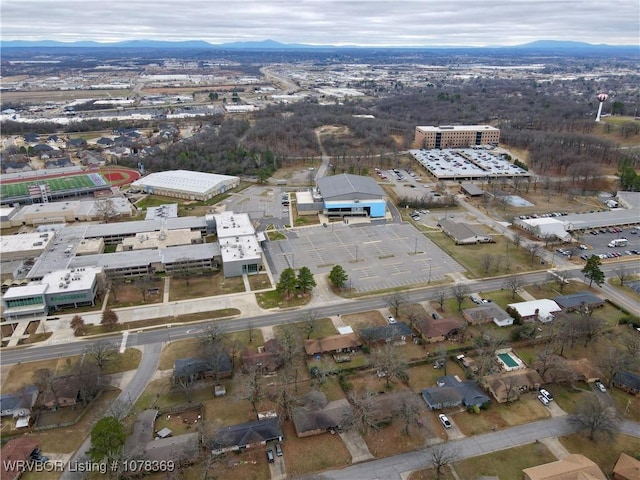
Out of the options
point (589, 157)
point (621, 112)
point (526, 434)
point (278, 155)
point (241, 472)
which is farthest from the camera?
point (621, 112)

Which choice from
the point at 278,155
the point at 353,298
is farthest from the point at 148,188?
the point at 353,298

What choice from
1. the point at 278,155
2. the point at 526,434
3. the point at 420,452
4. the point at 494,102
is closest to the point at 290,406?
the point at 420,452

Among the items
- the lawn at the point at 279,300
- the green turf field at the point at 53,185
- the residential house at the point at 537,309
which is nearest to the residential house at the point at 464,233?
the residential house at the point at 537,309

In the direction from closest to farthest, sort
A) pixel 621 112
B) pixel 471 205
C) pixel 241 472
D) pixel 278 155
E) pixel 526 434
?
pixel 241 472, pixel 526 434, pixel 471 205, pixel 278 155, pixel 621 112

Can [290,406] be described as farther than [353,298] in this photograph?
No

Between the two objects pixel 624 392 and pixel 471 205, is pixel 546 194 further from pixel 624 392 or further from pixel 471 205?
pixel 624 392

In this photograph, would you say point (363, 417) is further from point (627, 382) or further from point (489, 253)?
point (489, 253)

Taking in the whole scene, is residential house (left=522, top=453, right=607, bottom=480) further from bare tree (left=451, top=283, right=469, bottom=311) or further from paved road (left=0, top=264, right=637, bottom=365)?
paved road (left=0, top=264, right=637, bottom=365)

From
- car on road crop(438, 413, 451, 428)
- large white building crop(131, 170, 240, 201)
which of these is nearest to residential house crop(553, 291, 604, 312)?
car on road crop(438, 413, 451, 428)
